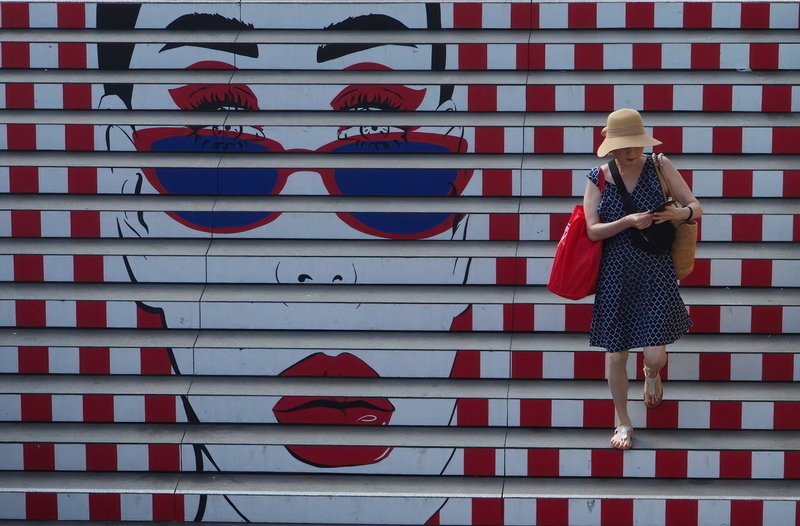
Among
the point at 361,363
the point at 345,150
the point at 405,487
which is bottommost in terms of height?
the point at 405,487

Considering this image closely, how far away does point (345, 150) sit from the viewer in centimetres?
634

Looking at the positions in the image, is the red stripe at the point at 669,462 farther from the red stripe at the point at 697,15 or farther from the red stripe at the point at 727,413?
the red stripe at the point at 697,15

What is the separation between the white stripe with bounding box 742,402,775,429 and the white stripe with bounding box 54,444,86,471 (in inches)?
127

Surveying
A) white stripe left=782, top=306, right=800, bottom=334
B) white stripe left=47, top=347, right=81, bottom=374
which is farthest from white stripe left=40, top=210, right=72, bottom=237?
white stripe left=782, top=306, right=800, bottom=334

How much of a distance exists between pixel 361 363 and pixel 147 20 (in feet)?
8.54

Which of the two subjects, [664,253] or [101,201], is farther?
[101,201]

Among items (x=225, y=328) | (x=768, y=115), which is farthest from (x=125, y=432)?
(x=768, y=115)

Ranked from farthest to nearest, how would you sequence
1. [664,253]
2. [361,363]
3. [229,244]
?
[229,244]
[361,363]
[664,253]

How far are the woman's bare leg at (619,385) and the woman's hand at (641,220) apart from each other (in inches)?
23.6

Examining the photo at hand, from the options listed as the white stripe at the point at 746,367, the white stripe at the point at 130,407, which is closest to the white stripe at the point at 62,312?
the white stripe at the point at 130,407

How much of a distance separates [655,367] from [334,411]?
5.17 ft

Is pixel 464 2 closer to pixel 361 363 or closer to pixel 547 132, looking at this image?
pixel 547 132

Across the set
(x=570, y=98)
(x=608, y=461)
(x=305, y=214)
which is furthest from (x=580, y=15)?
(x=608, y=461)

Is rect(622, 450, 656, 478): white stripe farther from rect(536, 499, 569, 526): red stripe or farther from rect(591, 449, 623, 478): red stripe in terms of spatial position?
rect(536, 499, 569, 526): red stripe
